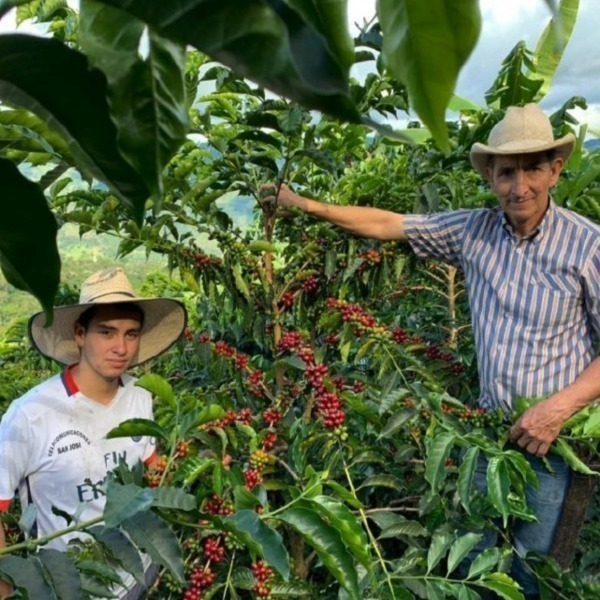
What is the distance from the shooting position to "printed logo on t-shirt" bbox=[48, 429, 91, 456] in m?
1.63

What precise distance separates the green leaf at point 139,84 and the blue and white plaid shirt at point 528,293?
1.78 meters

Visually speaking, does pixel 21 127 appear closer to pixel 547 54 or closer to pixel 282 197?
pixel 282 197

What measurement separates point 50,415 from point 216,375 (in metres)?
0.46

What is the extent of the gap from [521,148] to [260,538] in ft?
4.24

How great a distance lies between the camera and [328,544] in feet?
3.31

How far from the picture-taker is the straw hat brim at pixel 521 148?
1.89 metres

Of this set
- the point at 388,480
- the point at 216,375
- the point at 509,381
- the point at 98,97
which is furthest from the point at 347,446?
the point at 98,97

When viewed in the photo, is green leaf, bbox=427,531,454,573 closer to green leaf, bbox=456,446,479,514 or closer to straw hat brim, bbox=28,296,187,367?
green leaf, bbox=456,446,479,514

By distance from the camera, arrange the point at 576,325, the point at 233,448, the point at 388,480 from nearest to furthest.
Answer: the point at 233,448, the point at 388,480, the point at 576,325

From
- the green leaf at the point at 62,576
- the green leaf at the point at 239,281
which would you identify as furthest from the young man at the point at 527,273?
the green leaf at the point at 62,576

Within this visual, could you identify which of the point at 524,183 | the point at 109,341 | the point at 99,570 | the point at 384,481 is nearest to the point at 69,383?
the point at 109,341

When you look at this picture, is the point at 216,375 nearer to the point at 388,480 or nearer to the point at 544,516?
the point at 388,480

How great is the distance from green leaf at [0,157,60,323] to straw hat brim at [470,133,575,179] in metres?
1.68

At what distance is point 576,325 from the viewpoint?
2.01m
